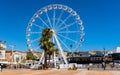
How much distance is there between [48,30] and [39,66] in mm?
11400

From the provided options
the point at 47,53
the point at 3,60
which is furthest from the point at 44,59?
the point at 3,60

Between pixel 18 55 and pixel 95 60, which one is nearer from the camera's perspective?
pixel 95 60

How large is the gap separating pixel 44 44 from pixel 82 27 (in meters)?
12.7

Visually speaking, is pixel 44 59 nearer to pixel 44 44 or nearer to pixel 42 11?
pixel 44 44

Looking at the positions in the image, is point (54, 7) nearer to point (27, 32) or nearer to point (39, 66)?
point (27, 32)

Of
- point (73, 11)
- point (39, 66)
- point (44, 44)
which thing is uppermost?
point (73, 11)

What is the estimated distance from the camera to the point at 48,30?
90500mm

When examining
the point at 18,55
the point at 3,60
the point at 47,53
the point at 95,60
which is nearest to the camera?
the point at 47,53

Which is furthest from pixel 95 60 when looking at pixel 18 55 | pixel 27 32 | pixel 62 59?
pixel 27 32

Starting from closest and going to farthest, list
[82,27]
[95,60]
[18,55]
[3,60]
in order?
1. [82,27]
2. [3,60]
3. [95,60]
4. [18,55]

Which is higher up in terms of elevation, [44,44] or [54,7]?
[54,7]

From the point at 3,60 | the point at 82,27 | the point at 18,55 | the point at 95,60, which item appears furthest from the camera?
the point at 18,55

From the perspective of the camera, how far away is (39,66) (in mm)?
91688

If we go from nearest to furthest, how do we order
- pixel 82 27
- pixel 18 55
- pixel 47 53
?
1. pixel 82 27
2. pixel 47 53
3. pixel 18 55
